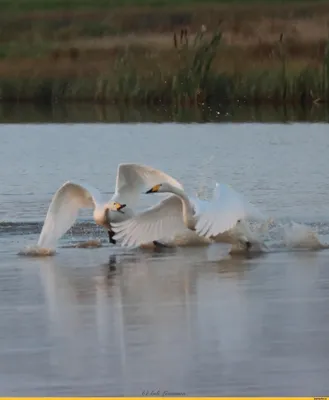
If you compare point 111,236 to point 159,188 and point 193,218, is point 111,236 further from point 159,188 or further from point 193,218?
point 193,218

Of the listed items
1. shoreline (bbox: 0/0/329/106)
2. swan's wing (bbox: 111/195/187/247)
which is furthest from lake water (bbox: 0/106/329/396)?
Result: shoreline (bbox: 0/0/329/106)

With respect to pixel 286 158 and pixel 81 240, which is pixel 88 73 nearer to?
pixel 286 158

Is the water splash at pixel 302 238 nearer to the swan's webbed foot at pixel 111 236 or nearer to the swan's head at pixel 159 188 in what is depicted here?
the swan's head at pixel 159 188

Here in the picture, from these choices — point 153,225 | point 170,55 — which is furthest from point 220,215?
point 170,55

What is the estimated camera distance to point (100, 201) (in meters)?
15.3

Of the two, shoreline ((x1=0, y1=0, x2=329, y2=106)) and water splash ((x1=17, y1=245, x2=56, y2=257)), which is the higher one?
shoreline ((x1=0, y1=0, x2=329, y2=106))

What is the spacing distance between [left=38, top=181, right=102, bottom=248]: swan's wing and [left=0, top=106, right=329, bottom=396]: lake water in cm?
23

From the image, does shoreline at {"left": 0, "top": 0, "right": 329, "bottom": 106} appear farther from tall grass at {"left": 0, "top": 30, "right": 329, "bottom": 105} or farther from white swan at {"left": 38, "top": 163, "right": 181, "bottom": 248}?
white swan at {"left": 38, "top": 163, "right": 181, "bottom": 248}

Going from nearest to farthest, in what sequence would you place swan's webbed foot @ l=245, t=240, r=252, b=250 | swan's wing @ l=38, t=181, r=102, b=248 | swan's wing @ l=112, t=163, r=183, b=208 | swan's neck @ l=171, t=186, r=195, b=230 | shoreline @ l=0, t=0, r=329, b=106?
swan's neck @ l=171, t=186, r=195, b=230
swan's webbed foot @ l=245, t=240, r=252, b=250
swan's wing @ l=38, t=181, r=102, b=248
swan's wing @ l=112, t=163, r=183, b=208
shoreline @ l=0, t=0, r=329, b=106

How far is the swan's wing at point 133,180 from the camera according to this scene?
15641mm

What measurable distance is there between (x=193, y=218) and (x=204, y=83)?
17430 millimetres

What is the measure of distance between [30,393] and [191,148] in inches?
701

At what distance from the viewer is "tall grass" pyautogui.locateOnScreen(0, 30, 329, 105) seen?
3134 cm

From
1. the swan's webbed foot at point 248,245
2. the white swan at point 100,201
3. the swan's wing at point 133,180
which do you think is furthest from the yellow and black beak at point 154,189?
the swan's webbed foot at point 248,245
